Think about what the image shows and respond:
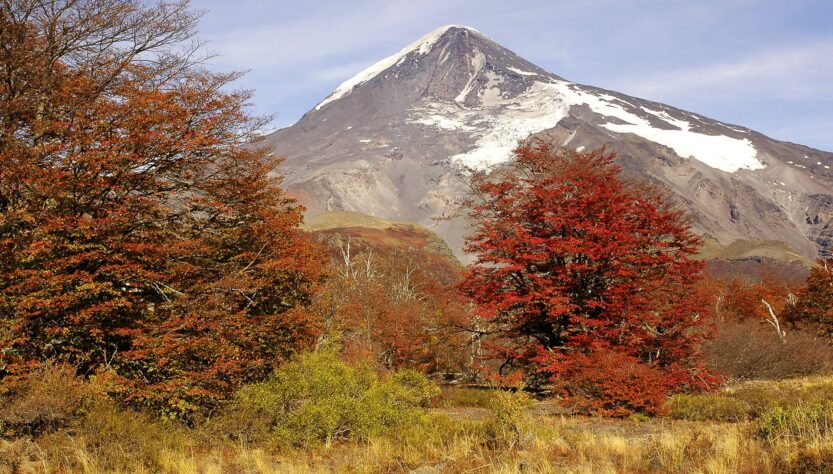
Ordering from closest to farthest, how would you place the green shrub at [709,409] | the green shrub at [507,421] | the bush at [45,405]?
1. the green shrub at [507,421]
2. the bush at [45,405]
3. the green shrub at [709,409]

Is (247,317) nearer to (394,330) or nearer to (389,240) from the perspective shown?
(394,330)

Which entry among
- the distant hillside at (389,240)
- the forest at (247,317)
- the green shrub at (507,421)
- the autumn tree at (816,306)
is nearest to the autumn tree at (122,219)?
the forest at (247,317)

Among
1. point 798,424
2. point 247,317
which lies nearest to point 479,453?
point 798,424

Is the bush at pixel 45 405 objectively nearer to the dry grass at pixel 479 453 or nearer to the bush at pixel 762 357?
the dry grass at pixel 479 453

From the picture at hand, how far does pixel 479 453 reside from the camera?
374 inches

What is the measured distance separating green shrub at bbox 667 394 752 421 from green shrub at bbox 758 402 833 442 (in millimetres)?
3923

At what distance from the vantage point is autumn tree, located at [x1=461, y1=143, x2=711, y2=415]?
17297 millimetres

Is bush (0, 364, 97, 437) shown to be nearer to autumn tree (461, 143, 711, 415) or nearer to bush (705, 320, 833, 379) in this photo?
autumn tree (461, 143, 711, 415)

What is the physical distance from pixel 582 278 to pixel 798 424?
932cm

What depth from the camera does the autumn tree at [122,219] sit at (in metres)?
12.2

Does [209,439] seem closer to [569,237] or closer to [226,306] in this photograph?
[226,306]

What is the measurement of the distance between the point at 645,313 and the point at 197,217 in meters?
12.5

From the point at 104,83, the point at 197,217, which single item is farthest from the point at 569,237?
the point at 104,83

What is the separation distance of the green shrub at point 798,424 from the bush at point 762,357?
14485 mm
